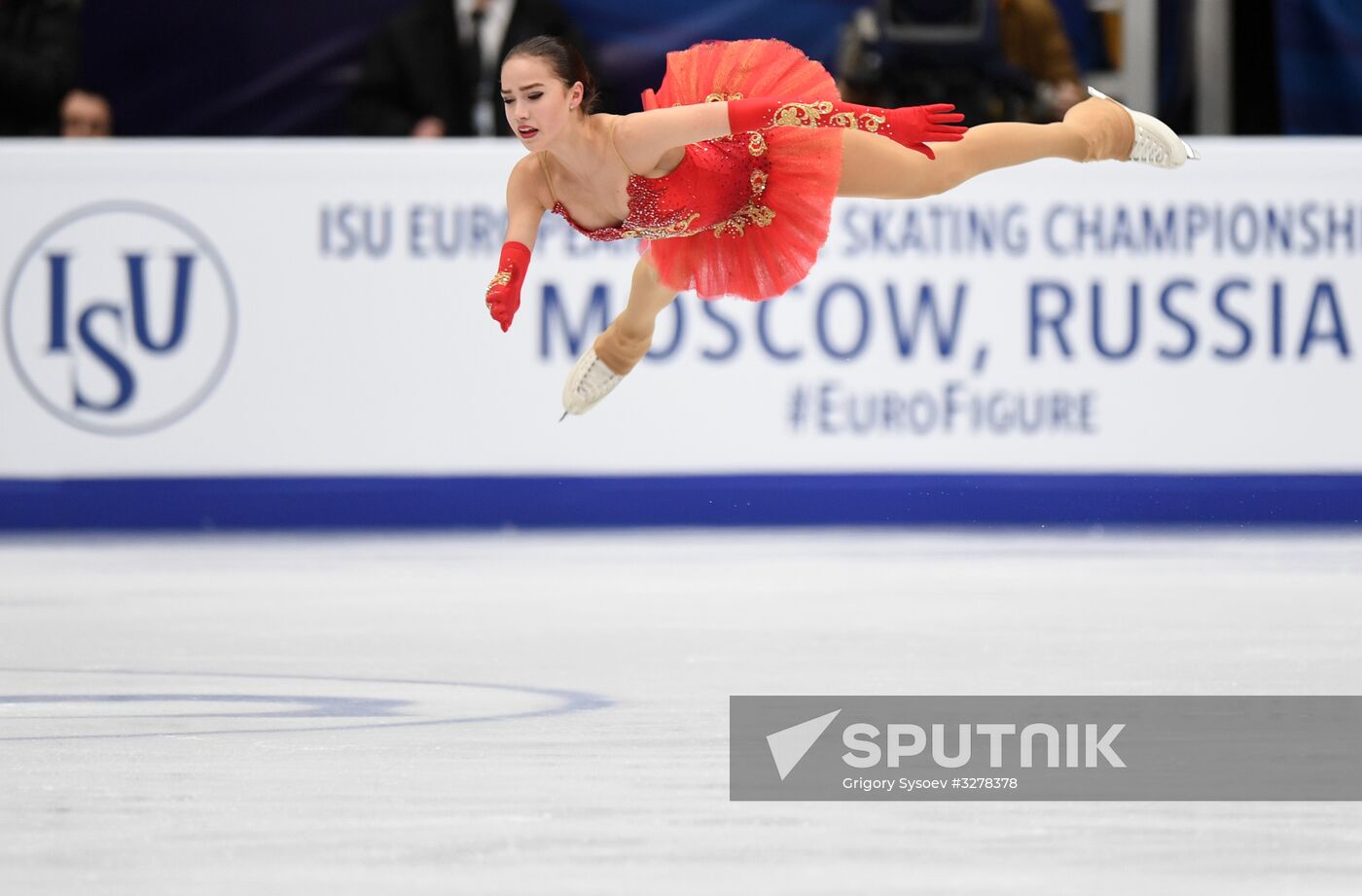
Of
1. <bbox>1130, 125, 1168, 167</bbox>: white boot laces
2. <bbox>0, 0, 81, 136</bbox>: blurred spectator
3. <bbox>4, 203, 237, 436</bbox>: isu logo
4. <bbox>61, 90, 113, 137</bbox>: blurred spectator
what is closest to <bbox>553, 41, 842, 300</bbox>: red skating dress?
<bbox>1130, 125, 1168, 167</bbox>: white boot laces

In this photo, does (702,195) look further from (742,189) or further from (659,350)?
(659,350)

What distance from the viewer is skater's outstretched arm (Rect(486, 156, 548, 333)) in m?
3.21

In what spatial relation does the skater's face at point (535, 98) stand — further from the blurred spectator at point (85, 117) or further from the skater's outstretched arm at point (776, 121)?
the blurred spectator at point (85, 117)

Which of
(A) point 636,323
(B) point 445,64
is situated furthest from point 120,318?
(A) point 636,323

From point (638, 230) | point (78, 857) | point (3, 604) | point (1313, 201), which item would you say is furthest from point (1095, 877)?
point (1313, 201)

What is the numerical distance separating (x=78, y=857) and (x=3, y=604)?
2430mm

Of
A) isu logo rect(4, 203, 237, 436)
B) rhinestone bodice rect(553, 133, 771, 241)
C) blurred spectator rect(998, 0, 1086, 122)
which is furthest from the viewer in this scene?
blurred spectator rect(998, 0, 1086, 122)

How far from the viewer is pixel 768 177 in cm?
368

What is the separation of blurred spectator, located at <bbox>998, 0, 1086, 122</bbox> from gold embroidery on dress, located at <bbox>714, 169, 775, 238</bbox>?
309 centimetres

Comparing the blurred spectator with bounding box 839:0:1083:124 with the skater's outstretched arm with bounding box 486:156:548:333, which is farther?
the blurred spectator with bounding box 839:0:1083:124

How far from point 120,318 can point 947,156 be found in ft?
10.1

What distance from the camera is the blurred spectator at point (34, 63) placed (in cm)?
635

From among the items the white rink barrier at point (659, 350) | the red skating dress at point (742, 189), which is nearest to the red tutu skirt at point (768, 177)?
the red skating dress at point (742, 189)

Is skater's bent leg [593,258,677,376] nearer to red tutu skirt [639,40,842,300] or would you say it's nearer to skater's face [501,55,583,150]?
red tutu skirt [639,40,842,300]
